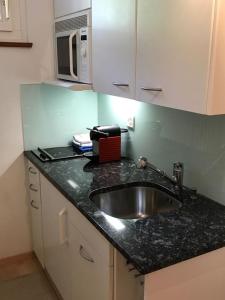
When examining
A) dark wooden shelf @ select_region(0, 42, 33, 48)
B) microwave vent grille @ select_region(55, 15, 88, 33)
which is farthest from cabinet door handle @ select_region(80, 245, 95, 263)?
dark wooden shelf @ select_region(0, 42, 33, 48)

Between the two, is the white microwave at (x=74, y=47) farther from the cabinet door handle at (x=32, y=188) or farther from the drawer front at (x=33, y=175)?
the cabinet door handle at (x=32, y=188)

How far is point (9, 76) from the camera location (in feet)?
7.78

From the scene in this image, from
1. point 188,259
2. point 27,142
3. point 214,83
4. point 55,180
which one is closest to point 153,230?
point 188,259

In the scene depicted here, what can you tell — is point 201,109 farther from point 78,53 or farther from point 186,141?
point 78,53

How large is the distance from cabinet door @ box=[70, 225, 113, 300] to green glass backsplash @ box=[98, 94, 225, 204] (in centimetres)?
63

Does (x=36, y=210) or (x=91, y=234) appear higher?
(x=91, y=234)

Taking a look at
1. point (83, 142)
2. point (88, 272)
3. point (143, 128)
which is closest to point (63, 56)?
point (83, 142)

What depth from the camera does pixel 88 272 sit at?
1.60 metres

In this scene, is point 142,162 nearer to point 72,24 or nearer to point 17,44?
point 72,24

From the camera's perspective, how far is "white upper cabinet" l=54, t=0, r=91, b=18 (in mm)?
1969

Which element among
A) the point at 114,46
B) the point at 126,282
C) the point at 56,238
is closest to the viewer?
the point at 126,282

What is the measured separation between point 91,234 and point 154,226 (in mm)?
300

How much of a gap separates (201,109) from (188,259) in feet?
1.81

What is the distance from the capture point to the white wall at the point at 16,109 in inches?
93.1
